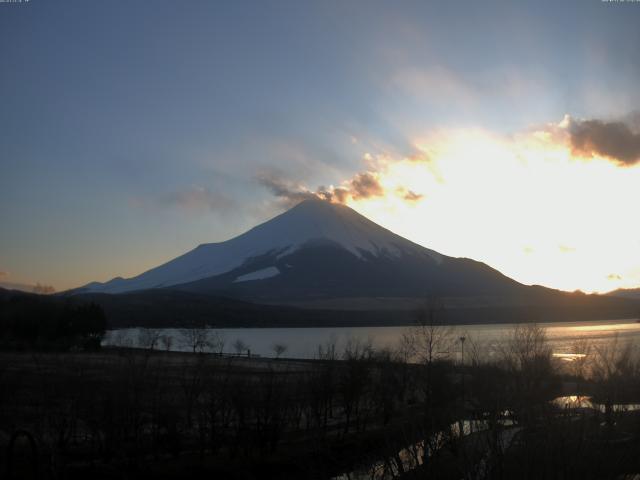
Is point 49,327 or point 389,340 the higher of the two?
point 49,327

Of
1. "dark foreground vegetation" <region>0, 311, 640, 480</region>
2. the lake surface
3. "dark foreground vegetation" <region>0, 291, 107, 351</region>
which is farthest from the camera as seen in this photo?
the lake surface

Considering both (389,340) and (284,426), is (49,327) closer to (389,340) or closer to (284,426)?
(389,340)

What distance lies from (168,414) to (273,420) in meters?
3.45

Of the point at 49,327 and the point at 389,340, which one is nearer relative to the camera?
the point at 49,327

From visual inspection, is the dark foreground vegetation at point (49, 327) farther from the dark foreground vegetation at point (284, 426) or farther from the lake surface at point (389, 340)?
the dark foreground vegetation at point (284, 426)

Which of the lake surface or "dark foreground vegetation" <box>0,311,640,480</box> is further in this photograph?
the lake surface

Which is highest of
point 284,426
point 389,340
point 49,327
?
point 49,327

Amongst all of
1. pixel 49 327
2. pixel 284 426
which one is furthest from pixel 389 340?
pixel 284 426

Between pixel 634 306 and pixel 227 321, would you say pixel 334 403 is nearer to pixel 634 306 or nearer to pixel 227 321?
pixel 227 321

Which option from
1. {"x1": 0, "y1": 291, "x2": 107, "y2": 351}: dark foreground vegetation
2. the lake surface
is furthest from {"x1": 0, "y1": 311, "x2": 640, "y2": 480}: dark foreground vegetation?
{"x1": 0, "y1": 291, "x2": 107, "y2": 351}: dark foreground vegetation

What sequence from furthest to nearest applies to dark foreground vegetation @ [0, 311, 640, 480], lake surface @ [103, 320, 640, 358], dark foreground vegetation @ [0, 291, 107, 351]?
lake surface @ [103, 320, 640, 358] < dark foreground vegetation @ [0, 291, 107, 351] < dark foreground vegetation @ [0, 311, 640, 480]

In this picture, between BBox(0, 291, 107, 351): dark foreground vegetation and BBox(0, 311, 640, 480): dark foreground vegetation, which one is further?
BBox(0, 291, 107, 351): dark foreground vegetation

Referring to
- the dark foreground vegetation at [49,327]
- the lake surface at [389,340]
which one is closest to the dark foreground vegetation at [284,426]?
the lake surface at [389,340]

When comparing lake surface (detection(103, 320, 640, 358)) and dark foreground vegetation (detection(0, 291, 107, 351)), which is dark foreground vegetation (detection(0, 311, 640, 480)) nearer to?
lake surface (detection(103, 320, 640, 358))
